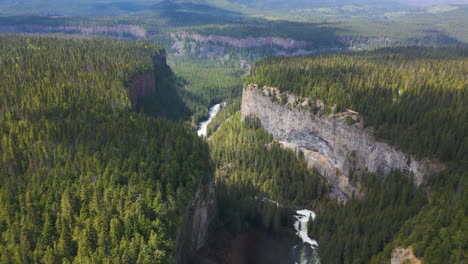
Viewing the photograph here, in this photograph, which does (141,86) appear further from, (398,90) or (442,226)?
(442,226)

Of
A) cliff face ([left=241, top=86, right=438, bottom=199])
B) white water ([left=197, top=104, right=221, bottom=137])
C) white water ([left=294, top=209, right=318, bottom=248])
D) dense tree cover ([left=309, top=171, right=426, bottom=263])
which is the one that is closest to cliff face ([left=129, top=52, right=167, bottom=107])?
white water ([left=197, top=104, right=221, bottom=137])

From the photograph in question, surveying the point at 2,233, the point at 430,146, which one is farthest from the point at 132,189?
the point at 430,146

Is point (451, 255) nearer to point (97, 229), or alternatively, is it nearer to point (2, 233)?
point (97, 229)

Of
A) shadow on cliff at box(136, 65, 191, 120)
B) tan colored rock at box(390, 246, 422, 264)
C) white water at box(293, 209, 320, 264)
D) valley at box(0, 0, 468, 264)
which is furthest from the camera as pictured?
shadow on cliff at box(136, 65, 191, 120)

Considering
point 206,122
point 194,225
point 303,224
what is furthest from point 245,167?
point 206,122

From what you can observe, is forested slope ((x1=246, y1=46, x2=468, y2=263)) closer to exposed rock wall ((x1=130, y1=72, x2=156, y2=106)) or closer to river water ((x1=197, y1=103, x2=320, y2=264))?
river water ((x1=197, y1=103, x2=320, y2=264))

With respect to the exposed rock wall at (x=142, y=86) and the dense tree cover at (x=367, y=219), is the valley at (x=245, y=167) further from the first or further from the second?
the exposed rock wall at (x=142, y=86)
